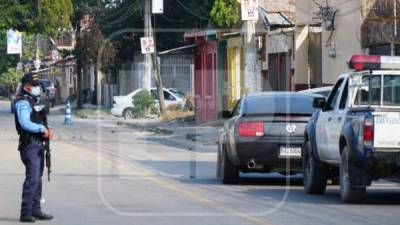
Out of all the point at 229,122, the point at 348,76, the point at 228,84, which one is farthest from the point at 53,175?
the point at 228,84

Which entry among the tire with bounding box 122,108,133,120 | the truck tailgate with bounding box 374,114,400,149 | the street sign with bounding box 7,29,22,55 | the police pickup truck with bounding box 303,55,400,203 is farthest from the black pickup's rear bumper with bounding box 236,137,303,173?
the street sign with bounding box 7,29,22,55

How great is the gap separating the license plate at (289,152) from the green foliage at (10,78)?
3325 inches

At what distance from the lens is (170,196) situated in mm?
14820

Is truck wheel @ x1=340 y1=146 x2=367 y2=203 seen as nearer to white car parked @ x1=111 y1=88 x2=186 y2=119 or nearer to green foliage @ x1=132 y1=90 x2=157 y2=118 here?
green foliage @ x1=132 y1=90 x2=157 y2=118

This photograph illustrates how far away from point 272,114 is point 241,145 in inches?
29.2

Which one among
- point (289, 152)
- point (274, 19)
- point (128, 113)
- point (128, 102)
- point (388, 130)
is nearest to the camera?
point (388, 130)

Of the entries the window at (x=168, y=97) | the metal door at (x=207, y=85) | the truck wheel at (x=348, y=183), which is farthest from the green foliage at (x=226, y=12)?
the truck wheel at (x=348, y=183)

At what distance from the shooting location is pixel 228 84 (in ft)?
126

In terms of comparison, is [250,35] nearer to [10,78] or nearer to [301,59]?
[301,59]

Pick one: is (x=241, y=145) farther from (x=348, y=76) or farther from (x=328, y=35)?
(x=328, y=35)

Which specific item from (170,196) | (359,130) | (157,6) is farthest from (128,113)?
(359,130)

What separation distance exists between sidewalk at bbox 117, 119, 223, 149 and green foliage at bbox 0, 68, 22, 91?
5703cm

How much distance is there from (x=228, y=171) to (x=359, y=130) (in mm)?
4164

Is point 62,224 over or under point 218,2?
under
